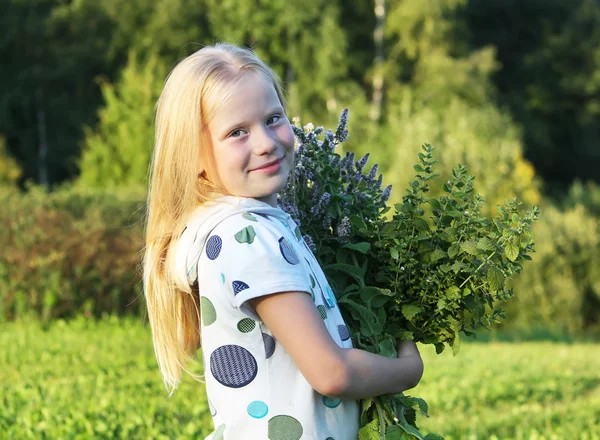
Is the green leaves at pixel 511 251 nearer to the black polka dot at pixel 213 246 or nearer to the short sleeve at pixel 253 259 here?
the short sleeve at pixel 253 259

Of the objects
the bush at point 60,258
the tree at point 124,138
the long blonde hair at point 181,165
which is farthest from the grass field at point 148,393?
the tree at point 124,138

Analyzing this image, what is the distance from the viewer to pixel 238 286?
2.02 m

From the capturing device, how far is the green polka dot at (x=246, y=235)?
204 cm

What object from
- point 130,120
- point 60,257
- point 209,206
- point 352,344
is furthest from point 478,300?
point 130,120

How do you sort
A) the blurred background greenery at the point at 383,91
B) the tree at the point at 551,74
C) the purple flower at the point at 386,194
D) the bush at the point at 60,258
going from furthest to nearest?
the tree at the point at 551,74, the blurred background greenery at the point at 383,91, the bush at the point at 60,258, the purple flower at the point at 386,194

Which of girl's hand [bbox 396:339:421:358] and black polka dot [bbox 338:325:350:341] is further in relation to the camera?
girl's hand [bbox 396:339:421:358]

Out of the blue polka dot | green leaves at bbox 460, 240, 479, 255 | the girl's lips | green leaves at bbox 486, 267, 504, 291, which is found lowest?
the blue polka dot

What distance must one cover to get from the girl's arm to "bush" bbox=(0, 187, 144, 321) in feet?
23.6

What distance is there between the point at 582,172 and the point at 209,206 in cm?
3818

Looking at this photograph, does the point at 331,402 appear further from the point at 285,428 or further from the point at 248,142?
the point at 248,142

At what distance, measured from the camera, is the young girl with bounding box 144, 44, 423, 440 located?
6.61ft

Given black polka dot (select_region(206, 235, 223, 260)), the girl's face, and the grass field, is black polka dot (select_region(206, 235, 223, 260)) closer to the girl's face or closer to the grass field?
the girl's face

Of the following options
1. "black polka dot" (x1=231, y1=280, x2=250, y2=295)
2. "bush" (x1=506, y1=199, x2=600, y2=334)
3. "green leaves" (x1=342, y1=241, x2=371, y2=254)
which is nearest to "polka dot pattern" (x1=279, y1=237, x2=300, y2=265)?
"black polka dot" (x1=231, y1=280, x2=250, y2=295)

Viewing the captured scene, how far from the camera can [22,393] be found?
553 cm
